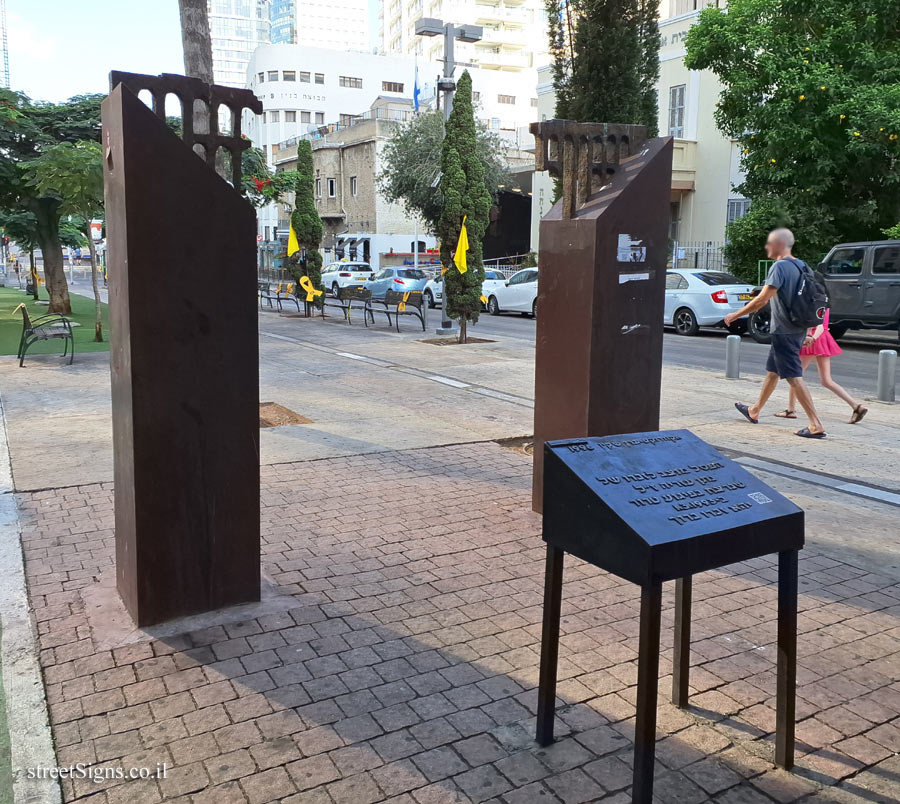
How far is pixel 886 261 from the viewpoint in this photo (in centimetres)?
1614

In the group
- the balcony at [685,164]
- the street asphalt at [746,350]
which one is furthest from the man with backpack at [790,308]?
the balcony at [685,164]

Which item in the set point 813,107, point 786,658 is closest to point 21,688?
point 786,658

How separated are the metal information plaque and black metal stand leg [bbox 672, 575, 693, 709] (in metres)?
0.02

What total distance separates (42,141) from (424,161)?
841 inches

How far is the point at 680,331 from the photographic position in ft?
65.7

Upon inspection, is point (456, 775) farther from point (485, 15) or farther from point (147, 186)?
point (485, 15)

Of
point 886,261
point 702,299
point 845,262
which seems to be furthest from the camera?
point 702,299

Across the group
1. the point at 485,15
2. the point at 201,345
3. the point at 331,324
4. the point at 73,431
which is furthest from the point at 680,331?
the point at 485,15

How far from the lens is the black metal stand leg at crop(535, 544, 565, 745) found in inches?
122

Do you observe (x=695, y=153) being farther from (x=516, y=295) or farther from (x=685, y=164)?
(x=516, y=295)

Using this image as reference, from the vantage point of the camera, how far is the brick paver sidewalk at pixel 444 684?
2953mm

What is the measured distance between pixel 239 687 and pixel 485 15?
93.7 metres

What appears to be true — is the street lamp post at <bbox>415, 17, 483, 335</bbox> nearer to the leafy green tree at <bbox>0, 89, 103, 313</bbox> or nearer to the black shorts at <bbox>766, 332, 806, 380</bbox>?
the leafy green tree at <bbox>0, 89, 103, 313</bbox>

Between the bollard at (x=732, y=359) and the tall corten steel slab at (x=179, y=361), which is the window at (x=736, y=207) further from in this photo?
the tall corten steel slab at (x=179, y=361)
